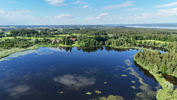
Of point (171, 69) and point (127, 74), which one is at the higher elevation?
point (171, 69)

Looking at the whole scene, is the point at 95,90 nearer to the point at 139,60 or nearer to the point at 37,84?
the point at 37,84

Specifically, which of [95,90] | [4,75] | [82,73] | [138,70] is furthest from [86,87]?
[4,75]

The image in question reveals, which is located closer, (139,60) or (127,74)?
(127,74)

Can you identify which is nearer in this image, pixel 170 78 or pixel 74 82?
pixel 74 82

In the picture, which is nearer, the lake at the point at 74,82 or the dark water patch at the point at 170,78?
the lake at the point at 74,82

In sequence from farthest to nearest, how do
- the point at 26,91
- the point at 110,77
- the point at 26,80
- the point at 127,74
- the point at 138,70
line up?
1. the point at 138,70
2. the point at 127,74
3. the point at 110,77
4. the point at 26,80
5. the point at 26,91

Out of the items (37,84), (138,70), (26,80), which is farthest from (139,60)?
(26,80)

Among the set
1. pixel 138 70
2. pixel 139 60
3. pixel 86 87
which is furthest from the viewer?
pixel 139 60

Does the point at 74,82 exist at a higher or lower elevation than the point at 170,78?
lower

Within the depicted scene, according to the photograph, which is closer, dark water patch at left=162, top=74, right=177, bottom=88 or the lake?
the lake
